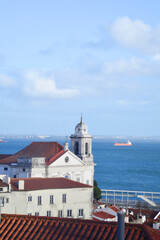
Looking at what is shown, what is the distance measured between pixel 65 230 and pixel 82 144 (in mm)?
43491

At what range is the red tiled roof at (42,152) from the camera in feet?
175

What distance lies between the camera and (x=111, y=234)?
44.5 ft

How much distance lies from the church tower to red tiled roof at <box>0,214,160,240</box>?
42186 millimetres

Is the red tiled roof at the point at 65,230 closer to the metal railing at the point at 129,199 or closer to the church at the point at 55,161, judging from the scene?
the church at the point at 55,161

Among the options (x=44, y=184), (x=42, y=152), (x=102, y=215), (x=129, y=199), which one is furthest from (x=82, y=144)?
(x=129, y=199)

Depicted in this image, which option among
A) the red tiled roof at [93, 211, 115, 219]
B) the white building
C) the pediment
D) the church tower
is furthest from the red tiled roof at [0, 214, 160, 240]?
the church tower

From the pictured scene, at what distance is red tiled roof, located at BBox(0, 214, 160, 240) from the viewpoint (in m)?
13.5

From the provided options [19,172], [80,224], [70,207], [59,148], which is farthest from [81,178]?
[80,224]

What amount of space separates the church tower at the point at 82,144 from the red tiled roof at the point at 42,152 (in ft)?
10.5

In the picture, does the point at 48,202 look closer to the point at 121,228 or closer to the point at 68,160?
the point at 68,160

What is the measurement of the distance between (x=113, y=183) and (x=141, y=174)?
20877mm

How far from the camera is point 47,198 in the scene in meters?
39.4

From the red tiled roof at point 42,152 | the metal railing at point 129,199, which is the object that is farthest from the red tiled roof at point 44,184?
the metal railing at point 129,199

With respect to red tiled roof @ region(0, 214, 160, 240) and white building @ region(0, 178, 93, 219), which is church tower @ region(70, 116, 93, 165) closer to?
white building @ region(0, 178, 93, 219)
